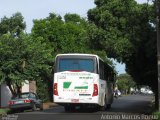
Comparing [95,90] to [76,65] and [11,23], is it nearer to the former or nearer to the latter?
[76,65]

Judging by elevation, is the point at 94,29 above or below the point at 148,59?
above

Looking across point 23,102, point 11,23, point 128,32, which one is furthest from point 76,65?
point 11,23

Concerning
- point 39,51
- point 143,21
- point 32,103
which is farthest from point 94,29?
A: point 39,51

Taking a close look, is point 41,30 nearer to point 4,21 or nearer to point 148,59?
point 4,21

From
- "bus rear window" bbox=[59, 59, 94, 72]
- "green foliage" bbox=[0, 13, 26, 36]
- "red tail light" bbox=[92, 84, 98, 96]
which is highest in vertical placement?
"green foliage" bbox=[0, 13, 26, 36]

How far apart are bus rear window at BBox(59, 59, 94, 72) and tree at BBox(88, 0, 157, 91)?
166 cm

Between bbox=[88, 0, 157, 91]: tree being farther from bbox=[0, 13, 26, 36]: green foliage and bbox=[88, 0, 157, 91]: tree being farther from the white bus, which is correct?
bbox=[0, 13, 26, 36]: green foliage

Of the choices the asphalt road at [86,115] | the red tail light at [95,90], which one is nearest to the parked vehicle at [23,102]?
the asphalt road at [86,115]

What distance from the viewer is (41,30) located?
66188 millimetres

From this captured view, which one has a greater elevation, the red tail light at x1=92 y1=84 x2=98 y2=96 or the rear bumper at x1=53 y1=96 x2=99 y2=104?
the red tail light at x1=92 y1=84 x2=98 y2=96

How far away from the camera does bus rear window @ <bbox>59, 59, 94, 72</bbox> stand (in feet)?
91.7

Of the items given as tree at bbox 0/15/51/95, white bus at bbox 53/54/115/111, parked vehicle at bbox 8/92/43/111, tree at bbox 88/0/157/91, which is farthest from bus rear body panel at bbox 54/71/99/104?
tree at bbox 0/15/51/95

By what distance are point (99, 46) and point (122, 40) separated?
199 centimetres

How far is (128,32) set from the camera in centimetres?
2962
